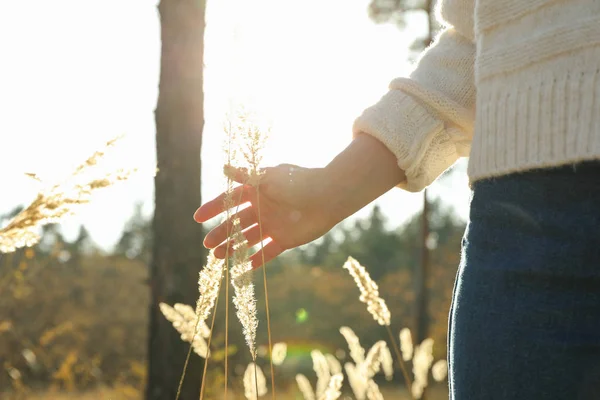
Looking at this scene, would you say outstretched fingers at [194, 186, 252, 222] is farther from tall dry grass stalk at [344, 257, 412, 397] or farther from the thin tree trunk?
the thin tree trunk

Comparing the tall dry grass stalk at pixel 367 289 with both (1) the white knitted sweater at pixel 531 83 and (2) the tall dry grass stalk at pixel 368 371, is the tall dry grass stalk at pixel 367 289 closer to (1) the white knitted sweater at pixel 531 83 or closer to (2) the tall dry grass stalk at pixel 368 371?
(2) the tall dry grass stalk at pixel 368 371

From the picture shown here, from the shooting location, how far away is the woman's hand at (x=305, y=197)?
4.54ft

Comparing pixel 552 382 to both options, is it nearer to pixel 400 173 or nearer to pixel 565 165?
pixel 565 165

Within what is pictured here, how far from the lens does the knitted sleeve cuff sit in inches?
54.9

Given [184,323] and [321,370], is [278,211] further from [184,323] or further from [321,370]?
[321,370]

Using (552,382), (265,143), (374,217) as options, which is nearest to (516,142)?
(552,382)

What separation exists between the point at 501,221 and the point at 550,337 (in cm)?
18

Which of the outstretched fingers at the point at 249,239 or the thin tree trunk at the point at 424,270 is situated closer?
the outstretched fingers at the point at 249,239

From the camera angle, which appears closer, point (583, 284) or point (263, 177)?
point (583, 284)

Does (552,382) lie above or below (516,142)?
below

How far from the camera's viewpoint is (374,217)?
107 feet

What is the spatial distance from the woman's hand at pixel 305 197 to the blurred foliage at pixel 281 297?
483 cm

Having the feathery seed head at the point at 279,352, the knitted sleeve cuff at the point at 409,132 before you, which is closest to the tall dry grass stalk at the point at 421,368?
the feathery seed head at the point at 279,352

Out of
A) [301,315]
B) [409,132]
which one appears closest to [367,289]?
[409,132]
